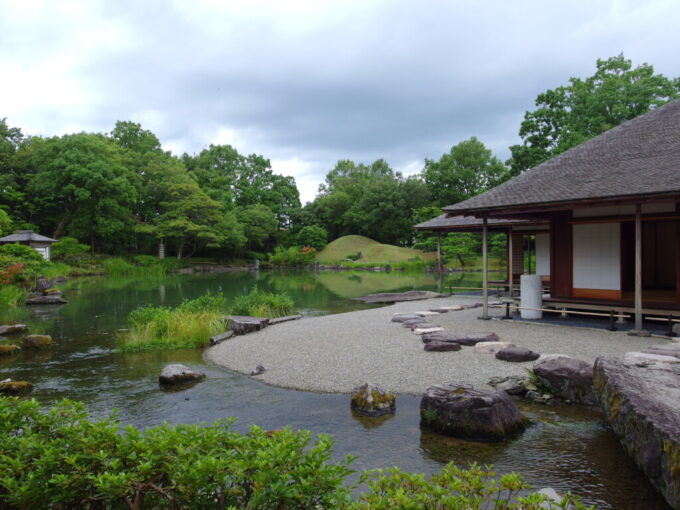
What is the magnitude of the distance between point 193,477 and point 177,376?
5206 mm

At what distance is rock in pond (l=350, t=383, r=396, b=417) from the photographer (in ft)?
18.8

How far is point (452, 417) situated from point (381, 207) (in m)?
44.6

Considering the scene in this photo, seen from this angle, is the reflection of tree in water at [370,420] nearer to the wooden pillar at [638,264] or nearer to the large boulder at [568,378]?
the large boulder at [568,378]

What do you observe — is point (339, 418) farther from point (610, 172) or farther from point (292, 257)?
point (292, 257)

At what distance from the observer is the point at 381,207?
161 ft

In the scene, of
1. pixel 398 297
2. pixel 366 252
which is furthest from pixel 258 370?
pixel 366 252

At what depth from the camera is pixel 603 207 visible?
35.4 feet

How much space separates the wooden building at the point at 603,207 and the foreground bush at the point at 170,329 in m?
6.31

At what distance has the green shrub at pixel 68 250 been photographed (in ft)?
108

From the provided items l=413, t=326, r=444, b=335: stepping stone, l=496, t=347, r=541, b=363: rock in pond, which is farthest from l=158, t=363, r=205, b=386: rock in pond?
l=496, t=347, r=541, b=363: rock in pond

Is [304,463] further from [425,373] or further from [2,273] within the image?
[2,273]

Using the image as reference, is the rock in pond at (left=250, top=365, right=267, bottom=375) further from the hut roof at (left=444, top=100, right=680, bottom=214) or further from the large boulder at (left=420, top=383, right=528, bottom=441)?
the hut roof at (left=444, top=100, right=680, bottom=214)

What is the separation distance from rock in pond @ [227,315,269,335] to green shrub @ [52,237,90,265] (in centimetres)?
2675

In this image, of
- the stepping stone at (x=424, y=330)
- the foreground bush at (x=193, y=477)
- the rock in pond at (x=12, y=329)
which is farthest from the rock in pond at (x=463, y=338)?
the rock in pond at (x=12, y=329)
